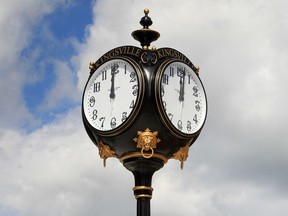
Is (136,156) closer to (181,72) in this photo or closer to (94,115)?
(94,115)

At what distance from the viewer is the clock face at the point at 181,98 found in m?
Result: 17.2

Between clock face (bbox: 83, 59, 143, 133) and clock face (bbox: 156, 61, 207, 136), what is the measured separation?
0.40 m

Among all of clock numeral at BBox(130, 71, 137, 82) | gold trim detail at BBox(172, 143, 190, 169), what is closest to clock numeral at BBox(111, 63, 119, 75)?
clock numeral at BBox(130, 71, 137, 82)

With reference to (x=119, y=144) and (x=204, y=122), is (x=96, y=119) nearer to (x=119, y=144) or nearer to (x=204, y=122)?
(x=119, y=144)

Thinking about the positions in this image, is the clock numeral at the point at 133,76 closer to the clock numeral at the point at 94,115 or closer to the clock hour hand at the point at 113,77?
the clock hour hand at the point at 113,77

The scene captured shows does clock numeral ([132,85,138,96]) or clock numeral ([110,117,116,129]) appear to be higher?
clock numeral ([132,85,138,96])

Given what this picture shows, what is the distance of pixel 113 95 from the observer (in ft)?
57.2

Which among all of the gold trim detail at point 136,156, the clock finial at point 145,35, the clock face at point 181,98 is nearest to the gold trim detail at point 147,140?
the gold trim detail at point 136,156

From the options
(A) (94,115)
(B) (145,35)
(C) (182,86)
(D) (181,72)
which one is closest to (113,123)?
(A) (94,115)

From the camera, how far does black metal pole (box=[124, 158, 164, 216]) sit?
17375mm

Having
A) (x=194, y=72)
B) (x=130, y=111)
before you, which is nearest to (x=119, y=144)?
(x=130, y=111)

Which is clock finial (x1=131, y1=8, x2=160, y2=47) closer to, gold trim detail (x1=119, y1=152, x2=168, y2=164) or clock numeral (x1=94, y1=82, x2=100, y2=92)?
clock numeral (x1=94, y1=82, x2=100, y2=92)

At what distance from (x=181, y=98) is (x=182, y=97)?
0.13ft

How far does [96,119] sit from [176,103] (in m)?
1.23
